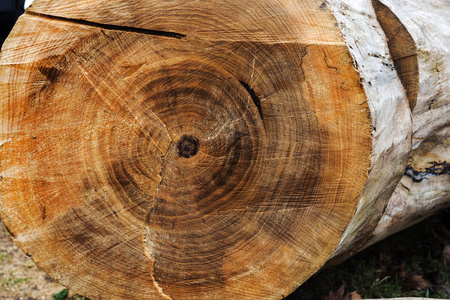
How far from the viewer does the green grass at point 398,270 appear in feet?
9.12

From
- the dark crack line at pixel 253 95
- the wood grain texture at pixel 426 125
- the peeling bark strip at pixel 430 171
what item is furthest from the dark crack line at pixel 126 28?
the peeling bark strip at pixel 430 171

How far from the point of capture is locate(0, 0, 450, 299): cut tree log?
1.69 meters

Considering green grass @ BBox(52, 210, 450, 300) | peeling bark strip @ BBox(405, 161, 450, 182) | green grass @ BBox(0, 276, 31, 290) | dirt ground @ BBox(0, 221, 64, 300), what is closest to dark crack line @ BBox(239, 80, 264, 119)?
peeling bark strip @ BBox(405, 161, 450, 182)

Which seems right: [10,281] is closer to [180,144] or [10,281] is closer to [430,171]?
[180,144]

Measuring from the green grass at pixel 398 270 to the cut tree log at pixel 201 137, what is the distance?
764 mm

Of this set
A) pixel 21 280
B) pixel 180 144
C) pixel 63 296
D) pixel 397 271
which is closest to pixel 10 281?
pixel 21 280

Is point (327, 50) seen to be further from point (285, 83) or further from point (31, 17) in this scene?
point (31, 17)

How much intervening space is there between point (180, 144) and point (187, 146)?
30 mm

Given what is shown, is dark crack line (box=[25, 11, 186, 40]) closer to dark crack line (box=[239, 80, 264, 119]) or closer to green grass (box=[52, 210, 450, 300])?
dark crack line (box=[239, 80, 264, 119])

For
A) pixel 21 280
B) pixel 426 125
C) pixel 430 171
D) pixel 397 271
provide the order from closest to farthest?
1. pixel 426 125
2. pixel 430 171
3. pixel 21 280
4. pixel 397 271

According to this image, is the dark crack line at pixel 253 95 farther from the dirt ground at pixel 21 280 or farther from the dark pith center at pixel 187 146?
the dirt ground at pixel 21 280

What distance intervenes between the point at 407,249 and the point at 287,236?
1.77 metres

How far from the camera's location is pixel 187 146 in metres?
1.86

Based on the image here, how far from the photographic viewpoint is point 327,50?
5.31 feet
